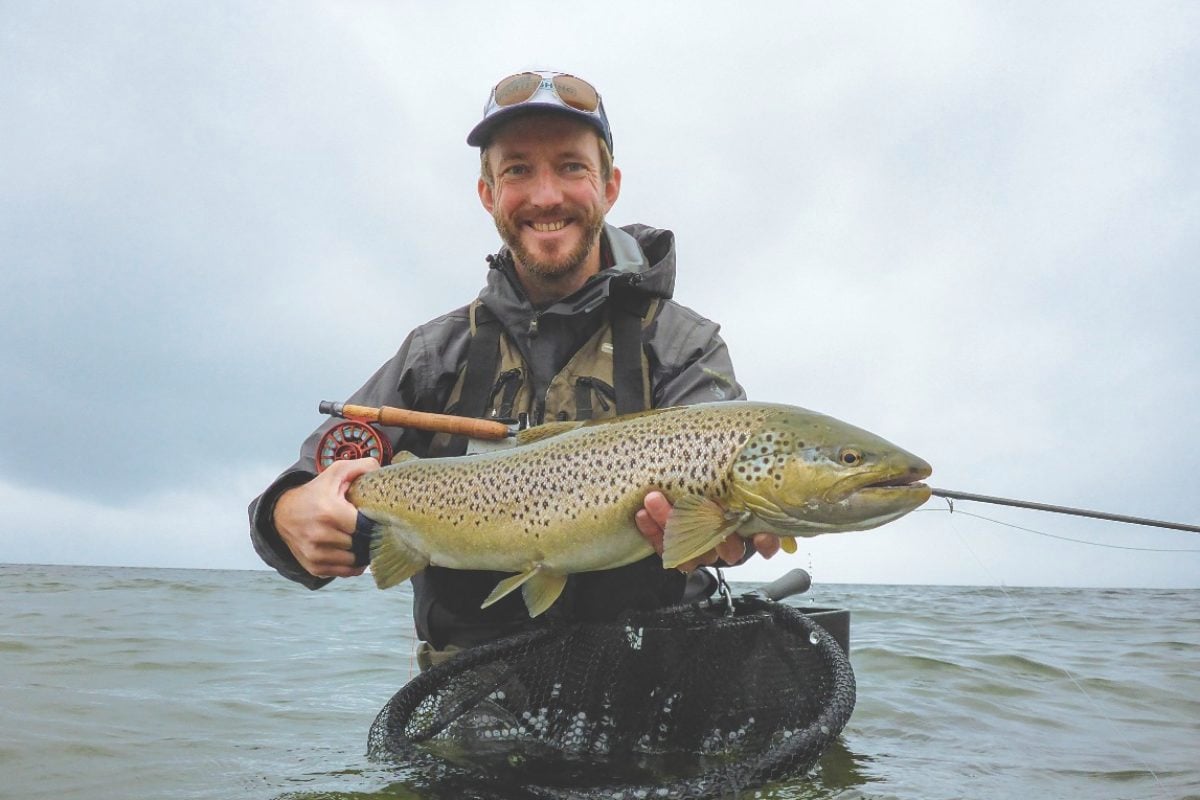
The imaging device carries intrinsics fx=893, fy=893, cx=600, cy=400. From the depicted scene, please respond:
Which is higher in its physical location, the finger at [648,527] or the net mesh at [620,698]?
the finger at [648,527]

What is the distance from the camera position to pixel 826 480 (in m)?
2.99

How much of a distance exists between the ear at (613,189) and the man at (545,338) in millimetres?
50

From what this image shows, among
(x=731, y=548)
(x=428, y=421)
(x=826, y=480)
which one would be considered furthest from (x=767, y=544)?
(x=428, y=421)

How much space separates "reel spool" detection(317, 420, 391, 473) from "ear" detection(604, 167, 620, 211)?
62.3 inches

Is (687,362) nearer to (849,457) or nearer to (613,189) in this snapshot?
(613,189)

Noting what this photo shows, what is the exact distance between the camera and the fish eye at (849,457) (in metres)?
3.01

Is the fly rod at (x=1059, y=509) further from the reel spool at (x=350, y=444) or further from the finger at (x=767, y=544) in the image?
the reel spool at (x=350, y=444)

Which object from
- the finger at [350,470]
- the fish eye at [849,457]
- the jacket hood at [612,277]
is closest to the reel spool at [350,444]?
the finger at [350,470]

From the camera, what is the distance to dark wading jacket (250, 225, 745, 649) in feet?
12.3

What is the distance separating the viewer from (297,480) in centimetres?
371

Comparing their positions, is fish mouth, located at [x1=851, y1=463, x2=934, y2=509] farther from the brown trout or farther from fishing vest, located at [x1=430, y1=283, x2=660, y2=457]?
fishing vest, located at [x1=430, y1=283, x2=660, y2=457]

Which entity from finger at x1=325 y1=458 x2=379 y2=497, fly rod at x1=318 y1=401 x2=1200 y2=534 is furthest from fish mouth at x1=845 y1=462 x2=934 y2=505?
finger at x1=325 y1=458 x2=379 y2=497

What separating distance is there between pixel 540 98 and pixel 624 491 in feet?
6.09

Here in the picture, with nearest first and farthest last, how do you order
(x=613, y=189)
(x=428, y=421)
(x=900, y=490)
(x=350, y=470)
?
(x=900, y=490)
(x=350, y=470)
(x=428, y=421)
(x=613, y=189)
